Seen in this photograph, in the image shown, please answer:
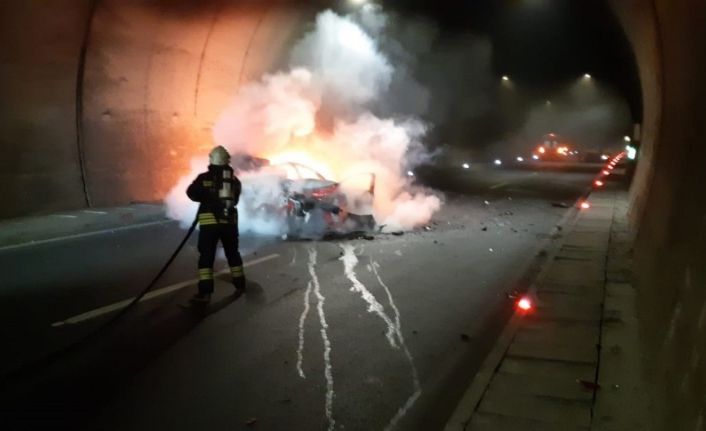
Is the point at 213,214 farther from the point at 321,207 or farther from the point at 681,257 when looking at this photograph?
the point at 681,257

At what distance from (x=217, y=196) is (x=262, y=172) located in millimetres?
6076

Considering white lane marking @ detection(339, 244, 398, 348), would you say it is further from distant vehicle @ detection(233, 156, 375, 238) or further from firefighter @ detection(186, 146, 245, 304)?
firefighter @ detection(186, 146, 245, 304)

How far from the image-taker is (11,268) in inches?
387

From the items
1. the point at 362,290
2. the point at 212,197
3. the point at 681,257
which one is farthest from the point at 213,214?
the point at 681,257

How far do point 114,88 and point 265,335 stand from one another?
451 inches

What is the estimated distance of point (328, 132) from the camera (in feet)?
56.6

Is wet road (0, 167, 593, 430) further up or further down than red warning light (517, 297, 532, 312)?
further down

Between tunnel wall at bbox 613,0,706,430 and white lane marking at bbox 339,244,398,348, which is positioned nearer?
tunnel wall at bbox 613,0,706,430

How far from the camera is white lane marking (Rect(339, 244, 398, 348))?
6820mm

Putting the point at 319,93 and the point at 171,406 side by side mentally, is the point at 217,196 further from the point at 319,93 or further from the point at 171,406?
the point at 319,93

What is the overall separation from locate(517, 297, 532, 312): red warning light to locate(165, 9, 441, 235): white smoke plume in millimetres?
6171

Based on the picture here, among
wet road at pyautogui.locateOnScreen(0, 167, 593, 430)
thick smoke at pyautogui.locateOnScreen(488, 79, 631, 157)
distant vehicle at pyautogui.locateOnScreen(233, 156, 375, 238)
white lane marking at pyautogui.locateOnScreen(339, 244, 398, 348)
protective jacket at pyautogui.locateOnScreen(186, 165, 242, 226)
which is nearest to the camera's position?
wet road at pyautogui.locateOnScreen(0, 167, 593, 430)

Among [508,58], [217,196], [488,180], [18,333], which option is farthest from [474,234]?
[508,58]

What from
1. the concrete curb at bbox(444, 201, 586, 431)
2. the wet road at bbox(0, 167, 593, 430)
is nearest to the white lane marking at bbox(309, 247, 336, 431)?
the wet road at bbox(0, 167, 593, 430)
